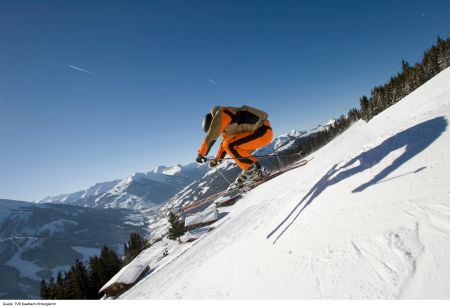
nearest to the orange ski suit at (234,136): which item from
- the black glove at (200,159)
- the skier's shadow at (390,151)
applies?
the black glove at (200,159)

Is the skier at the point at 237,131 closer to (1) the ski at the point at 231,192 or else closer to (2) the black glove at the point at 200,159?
(2) the black glove at the point at 200,159

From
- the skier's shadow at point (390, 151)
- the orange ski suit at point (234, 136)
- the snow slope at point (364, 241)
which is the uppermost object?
the orange ski suit at point (234, 136)

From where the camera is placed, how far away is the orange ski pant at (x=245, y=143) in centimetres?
881

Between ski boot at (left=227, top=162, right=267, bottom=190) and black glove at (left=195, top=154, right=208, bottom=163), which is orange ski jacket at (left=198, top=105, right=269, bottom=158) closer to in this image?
black glove at (left=195, top=154, right=208, bottom=163)

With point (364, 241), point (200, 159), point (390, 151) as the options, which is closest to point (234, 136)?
point (200, 159)

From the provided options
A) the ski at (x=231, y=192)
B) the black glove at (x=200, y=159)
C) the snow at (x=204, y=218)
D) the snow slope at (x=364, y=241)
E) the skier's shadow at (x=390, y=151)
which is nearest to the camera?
the snow slope at (x=364, y=241)

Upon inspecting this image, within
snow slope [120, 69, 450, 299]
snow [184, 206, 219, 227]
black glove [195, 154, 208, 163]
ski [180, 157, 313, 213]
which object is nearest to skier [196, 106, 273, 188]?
black glove [195, 154, 208, 163]

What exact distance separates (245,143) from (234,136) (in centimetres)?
48

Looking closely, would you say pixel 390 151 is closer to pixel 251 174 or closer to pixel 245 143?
pixel 245 143

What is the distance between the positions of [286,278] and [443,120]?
6.84m

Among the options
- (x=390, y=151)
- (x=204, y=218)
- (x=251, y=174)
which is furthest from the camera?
(x=204, y=218)

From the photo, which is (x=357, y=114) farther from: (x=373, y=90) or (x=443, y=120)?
(x=443, y=120)

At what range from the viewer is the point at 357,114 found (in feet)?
327

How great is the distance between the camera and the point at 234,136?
8797mm
